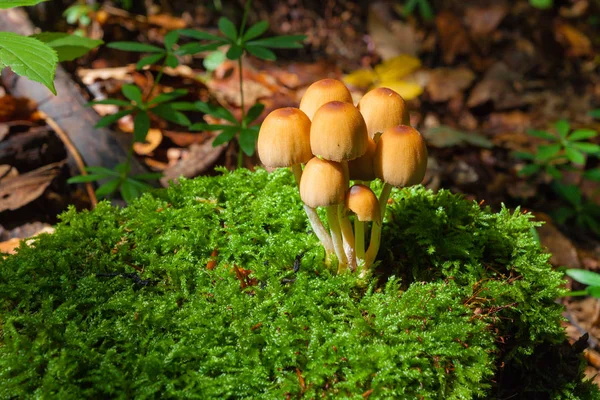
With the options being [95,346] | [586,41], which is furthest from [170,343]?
[586,41]

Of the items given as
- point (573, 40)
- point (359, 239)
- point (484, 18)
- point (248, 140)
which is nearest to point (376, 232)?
point (359, 239)

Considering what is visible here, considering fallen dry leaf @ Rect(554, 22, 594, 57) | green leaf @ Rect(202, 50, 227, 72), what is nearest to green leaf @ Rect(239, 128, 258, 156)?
green leaf @ Rect(202, 50, 227, 72)

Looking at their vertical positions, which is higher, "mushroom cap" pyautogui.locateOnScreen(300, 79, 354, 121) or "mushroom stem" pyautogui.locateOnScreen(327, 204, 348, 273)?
"mushroom cap" pyautogui.locateOnScreen(300, 79, 354, 121)

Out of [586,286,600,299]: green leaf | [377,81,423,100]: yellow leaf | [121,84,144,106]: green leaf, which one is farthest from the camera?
[377,81,423,100]: yellow leaf

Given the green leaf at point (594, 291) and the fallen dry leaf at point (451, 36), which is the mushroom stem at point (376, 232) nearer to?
the green leaf at point (594, 291)

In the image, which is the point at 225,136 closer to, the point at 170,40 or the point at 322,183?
the point at 170,40

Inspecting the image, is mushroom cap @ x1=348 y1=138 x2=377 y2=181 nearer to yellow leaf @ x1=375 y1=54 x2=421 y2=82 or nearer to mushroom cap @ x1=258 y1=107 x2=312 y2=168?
mushroom cap @ x1=258 y1=107 x2=312 y2=168
